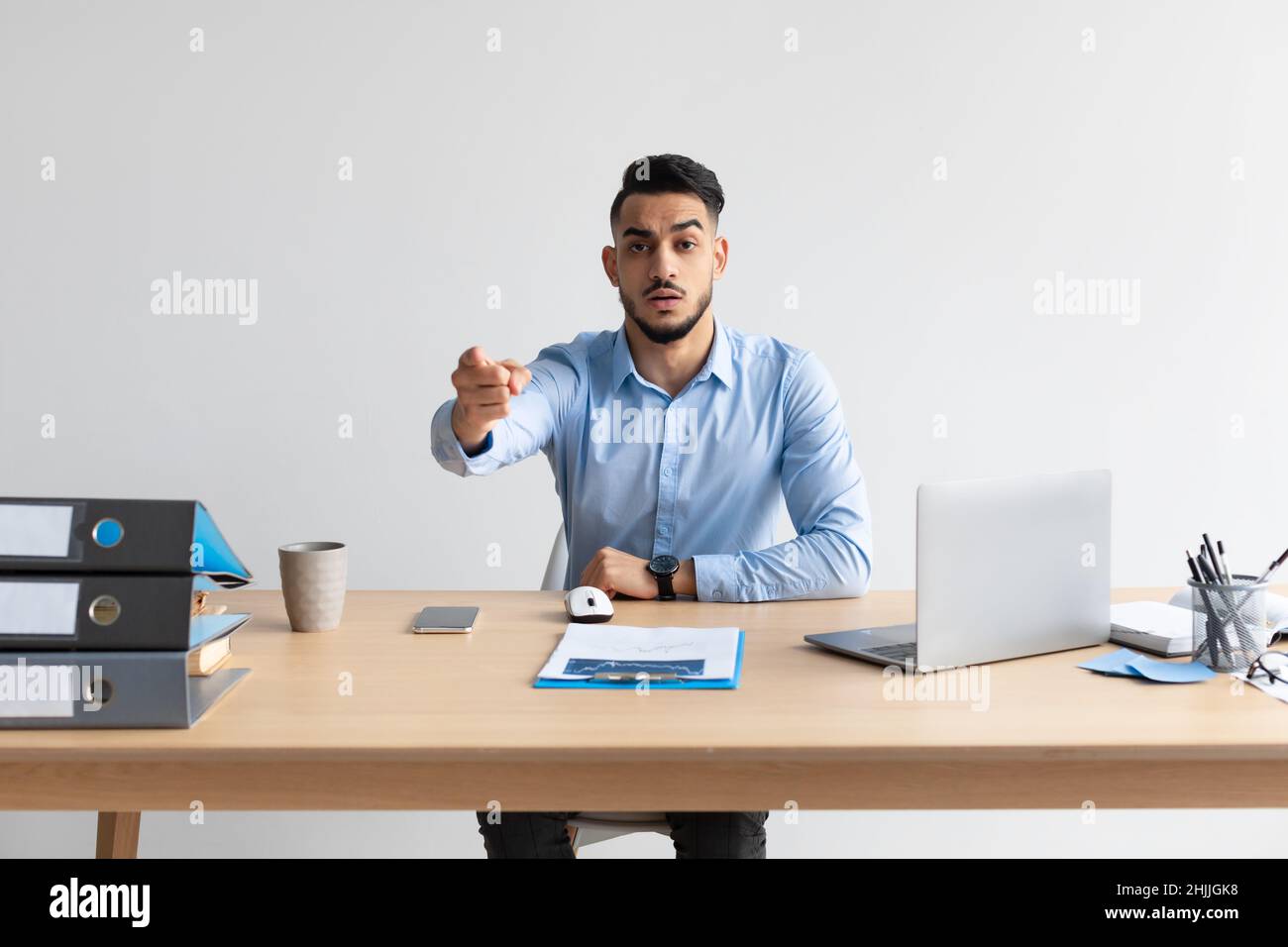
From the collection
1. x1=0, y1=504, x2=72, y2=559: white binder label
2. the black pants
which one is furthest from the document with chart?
x1=0, y1=504, x2=72, y2=559: white binder label

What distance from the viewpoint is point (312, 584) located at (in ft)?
5.17

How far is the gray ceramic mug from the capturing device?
1568mm

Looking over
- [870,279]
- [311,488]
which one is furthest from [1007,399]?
[311,488]

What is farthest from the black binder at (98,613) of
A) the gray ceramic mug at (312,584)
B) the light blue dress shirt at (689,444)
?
the light blue dress shirt at (689,444)

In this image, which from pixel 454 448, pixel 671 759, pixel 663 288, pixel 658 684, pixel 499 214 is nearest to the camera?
pixel 671 759

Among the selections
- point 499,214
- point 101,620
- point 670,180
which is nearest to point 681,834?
point 101,620

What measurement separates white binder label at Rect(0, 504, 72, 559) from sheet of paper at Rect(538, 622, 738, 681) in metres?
0.55

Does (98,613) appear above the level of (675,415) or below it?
below

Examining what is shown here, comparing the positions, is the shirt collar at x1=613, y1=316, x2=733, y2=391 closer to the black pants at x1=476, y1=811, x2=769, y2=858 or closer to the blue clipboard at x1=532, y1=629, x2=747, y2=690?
the black pants at x1=476, y1=811, x2=769, y2=858

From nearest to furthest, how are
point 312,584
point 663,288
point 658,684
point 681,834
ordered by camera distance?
point 658,684
point 312,584
point 681,834
point 663,288

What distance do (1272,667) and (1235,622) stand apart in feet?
0.21

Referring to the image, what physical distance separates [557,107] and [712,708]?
Result: 2.10 metres

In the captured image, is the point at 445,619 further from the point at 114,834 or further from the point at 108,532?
the point at 114,834

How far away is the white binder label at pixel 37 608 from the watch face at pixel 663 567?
0.89m
